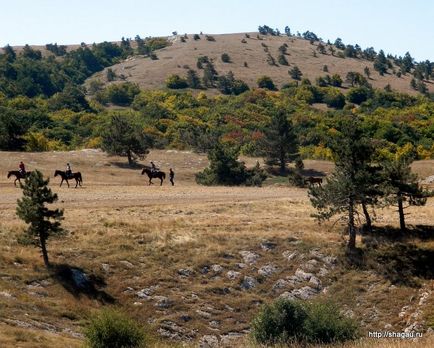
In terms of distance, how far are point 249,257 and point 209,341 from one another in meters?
11.4

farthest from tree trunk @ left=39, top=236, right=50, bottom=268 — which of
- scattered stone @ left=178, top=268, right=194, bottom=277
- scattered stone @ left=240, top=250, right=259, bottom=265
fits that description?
scattered stone @ left=240, top=250, right=259, bottom=265

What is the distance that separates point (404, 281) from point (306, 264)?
782cm

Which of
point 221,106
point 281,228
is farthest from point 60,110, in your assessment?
point 281,228

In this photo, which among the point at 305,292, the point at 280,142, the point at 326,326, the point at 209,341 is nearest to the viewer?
the point at 326,326

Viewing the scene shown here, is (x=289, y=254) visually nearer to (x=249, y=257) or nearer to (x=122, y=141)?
(x=249, y=257)

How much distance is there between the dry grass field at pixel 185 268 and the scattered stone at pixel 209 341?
46 centimetres

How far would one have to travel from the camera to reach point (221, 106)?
594ft

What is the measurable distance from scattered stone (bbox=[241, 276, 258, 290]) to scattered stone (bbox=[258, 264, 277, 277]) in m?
1.21

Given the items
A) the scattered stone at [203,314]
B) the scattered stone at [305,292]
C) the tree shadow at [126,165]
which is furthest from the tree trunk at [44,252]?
the tree shadow at [126,165]

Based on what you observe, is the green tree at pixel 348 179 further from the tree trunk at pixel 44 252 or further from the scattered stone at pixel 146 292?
the tree trunk at pixel 44 252

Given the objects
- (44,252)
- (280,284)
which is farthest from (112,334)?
(280,284)

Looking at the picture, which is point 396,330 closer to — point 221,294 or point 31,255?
point 221,294

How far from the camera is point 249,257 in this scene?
152 ft

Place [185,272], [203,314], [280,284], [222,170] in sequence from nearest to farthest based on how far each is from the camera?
[203,314], [185,272], [280,284], [222,170]
